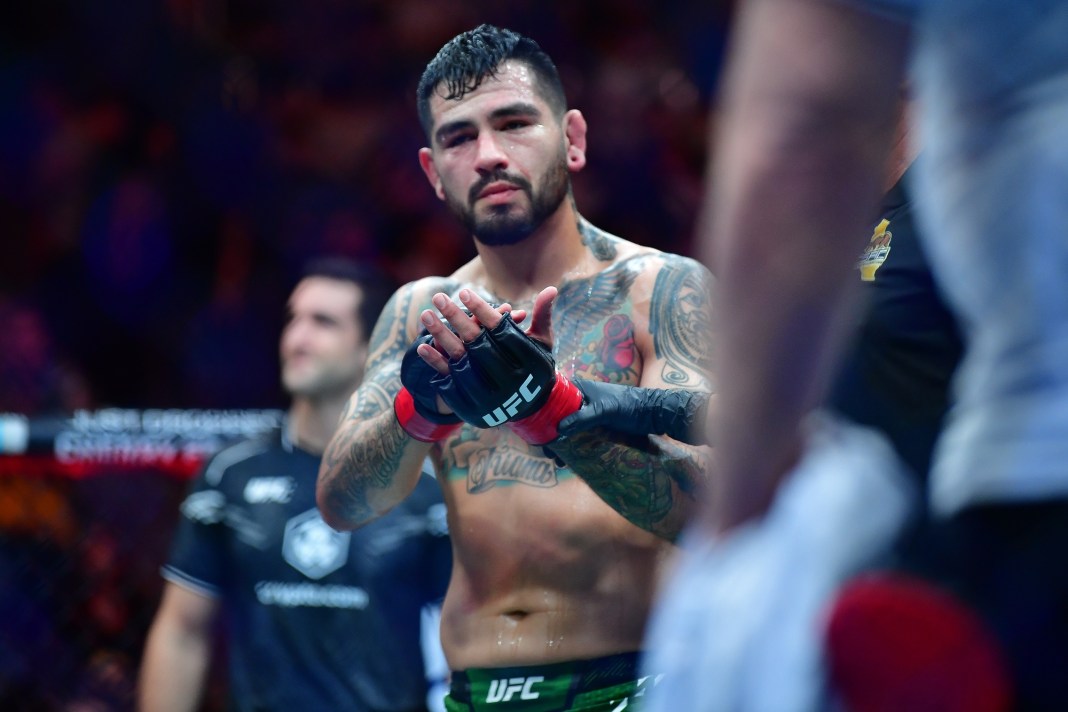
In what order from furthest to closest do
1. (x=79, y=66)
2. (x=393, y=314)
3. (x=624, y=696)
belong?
(x=79, y=66) → (x=393, y=314) → (x=624, y=696)

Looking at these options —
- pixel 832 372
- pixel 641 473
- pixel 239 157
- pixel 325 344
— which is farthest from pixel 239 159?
pixel 832 372

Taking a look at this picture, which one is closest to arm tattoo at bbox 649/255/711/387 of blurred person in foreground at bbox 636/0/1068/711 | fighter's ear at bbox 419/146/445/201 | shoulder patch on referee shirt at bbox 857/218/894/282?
shoulder patch on referee shirt at bbox 857/218/894/282

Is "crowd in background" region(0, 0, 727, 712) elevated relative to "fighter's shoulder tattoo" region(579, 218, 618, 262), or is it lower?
elevated

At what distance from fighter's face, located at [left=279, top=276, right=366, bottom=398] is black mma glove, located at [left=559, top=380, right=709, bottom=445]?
1.72 m

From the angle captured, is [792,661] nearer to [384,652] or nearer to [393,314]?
[393,314]

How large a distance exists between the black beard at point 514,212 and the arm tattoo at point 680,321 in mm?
241

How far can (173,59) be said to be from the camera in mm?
5113

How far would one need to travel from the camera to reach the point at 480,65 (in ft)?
7.13

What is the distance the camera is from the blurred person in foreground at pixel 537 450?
2.05 m

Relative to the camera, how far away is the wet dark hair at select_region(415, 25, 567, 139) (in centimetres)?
217

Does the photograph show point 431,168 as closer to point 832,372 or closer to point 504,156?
point 504,156

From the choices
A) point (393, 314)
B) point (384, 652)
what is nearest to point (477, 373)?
point (393, 314)

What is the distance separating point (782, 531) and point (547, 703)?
1.44 metres

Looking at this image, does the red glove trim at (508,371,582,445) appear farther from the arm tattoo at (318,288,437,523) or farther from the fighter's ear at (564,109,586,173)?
the fighter's ear at (564,109,586,173)
